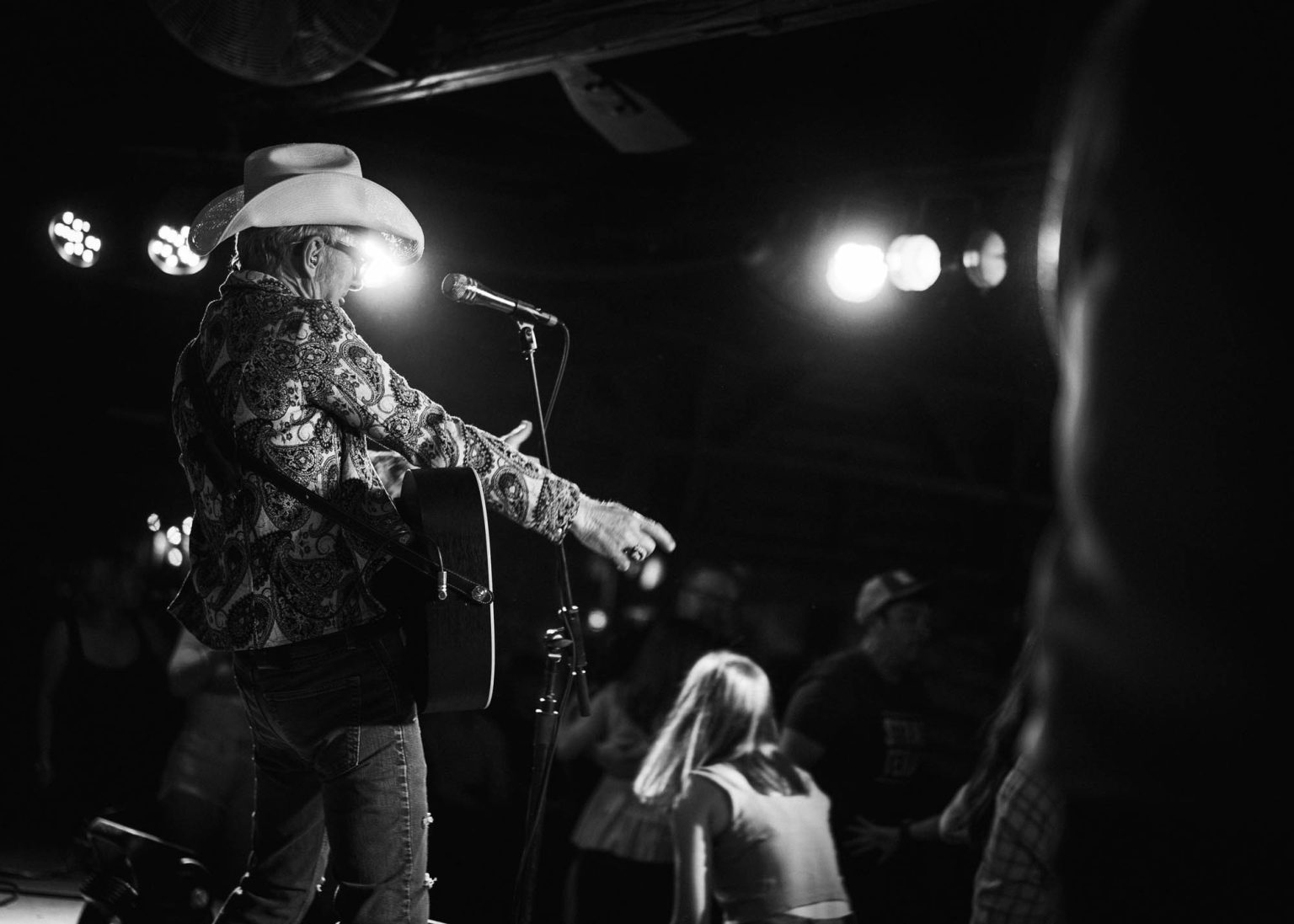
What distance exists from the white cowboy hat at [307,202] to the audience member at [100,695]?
12.2 ft

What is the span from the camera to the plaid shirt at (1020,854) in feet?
7.86

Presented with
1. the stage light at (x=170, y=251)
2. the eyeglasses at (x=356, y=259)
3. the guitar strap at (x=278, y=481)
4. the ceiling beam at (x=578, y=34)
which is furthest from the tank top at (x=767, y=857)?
the stage light at (x=170, y=251)

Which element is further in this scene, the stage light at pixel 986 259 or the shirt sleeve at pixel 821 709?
the stage light at pixel 986 259

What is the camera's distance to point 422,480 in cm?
247

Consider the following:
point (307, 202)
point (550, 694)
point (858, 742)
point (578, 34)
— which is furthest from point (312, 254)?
point (858, 742)

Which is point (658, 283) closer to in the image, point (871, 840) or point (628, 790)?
point (628, 790)

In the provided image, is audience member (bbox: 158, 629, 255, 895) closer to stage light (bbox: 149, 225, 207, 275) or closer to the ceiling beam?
stage light (bbox: 149, 225, 207, 275)

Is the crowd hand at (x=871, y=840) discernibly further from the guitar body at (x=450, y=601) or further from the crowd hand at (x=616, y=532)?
the guitar body at (x=450, y=601)

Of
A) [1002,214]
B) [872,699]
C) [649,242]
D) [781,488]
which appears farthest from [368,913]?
[781,488]

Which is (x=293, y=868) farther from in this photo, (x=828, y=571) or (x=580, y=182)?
(x=828, y=571)

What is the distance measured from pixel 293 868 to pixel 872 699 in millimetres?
3067

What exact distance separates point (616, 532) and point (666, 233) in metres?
5.35

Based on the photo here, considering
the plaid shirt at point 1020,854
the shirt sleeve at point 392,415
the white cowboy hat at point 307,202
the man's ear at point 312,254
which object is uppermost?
the white cowboy hat at point 307,202

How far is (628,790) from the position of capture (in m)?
4.94
